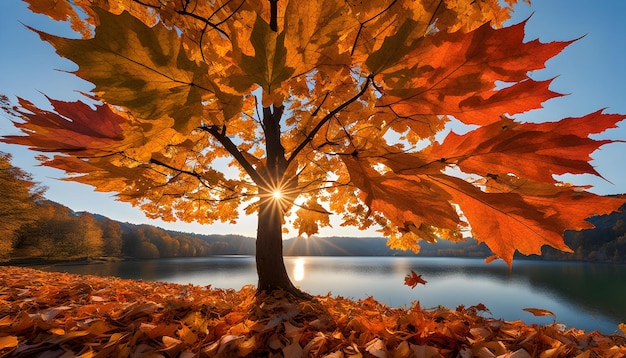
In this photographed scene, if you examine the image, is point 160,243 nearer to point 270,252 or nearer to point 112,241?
point 112,241

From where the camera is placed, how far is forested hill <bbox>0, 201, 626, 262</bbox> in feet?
117

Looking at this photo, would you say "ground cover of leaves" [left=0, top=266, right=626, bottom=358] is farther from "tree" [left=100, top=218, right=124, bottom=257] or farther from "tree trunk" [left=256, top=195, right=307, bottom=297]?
"tree" [left=100, top=218, right=124, bottom=257]

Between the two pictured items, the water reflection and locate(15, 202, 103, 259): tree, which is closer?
locate(15, 202, 103, 259): tree

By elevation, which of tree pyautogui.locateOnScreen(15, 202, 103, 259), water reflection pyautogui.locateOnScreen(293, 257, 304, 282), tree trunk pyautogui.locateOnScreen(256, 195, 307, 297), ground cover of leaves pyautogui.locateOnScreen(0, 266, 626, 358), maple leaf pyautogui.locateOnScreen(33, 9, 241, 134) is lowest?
water reflection pyautogui.locateOnScreen(293, 257, 304, 282)

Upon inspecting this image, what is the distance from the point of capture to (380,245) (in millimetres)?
115250

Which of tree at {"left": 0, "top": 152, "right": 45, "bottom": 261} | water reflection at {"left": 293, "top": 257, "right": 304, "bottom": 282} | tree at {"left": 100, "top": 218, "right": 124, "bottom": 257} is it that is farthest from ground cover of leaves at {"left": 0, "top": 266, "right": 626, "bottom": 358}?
tree at {"left": 100, "top": 218, "right": 124, "bottom": 257}

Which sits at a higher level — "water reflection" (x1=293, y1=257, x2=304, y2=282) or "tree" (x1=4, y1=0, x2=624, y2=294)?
"tree" (x1=4, y1=0, x2=624, y2=294)

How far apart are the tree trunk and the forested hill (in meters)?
33.5

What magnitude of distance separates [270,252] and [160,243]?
268 feet

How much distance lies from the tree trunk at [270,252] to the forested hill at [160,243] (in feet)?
110

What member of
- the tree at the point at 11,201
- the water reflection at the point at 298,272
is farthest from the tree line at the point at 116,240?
the water reflection at the point at 298,272

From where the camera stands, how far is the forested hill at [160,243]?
35750 mm

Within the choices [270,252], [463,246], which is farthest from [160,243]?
[463,246]

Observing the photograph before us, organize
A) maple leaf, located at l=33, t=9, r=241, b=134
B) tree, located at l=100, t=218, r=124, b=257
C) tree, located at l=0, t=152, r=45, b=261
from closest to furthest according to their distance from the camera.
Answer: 1. maple leaf, located at l=33, t=9, r=241, b=134
2. tree, located at l=0, t=152, r=45, b=261
3. tree, located at l=100, t=218, r=124, b=257
